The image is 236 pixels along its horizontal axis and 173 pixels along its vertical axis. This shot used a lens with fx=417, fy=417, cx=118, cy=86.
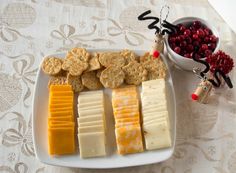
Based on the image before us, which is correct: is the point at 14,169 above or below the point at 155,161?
below

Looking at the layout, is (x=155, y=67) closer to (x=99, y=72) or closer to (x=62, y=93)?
(x=99, y=72)

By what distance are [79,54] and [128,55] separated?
0.15 metres

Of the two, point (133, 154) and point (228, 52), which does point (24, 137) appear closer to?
point (133, 154)

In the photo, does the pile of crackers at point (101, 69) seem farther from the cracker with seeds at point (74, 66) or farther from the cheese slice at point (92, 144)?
the cheese slice at point (92, 144)

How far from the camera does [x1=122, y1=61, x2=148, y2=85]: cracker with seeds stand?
124cm

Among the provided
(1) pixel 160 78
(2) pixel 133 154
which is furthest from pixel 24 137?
(1) pixel 160 78

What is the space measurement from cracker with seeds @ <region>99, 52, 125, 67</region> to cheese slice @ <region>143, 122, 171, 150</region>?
23 cm

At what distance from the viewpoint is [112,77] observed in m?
1.23

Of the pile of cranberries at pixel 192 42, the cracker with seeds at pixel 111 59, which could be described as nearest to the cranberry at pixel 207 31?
the pile of cranberries at pixel 192 42

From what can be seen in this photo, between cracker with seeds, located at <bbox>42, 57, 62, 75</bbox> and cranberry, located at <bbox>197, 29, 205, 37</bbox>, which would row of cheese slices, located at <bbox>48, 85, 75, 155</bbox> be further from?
cranberry, located at <bbox>197, 29, 205, 37</bbox>

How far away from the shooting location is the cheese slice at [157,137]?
1.13 metres

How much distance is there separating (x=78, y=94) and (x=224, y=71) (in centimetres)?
43

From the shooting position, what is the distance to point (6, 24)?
1.42 meters

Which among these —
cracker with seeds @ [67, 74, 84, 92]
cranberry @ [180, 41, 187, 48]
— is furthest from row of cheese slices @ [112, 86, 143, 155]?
cranberry @ [180, 41, 187, 48]
